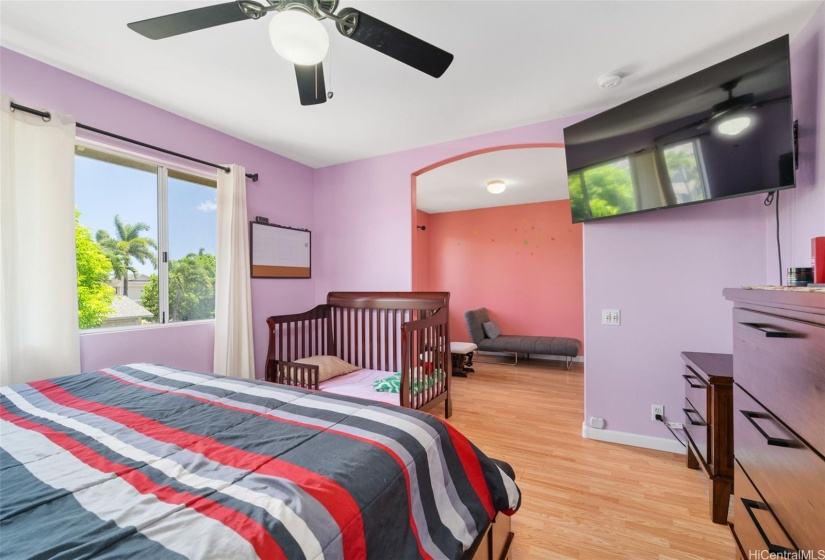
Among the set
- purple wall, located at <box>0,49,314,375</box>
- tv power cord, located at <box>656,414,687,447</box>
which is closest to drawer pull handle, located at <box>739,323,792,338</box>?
tv power cord, located at <box>656,414,687,447</box>

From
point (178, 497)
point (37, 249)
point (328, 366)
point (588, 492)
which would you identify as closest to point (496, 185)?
point (328, 366)

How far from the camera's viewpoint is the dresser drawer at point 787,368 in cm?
75

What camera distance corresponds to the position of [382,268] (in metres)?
3.46

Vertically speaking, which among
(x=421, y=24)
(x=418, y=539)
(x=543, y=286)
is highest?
(x=421, y=24)

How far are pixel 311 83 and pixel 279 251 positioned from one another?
6.84 ft

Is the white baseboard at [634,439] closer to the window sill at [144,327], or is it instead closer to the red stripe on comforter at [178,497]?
the red stripe on comforter at [178,497]

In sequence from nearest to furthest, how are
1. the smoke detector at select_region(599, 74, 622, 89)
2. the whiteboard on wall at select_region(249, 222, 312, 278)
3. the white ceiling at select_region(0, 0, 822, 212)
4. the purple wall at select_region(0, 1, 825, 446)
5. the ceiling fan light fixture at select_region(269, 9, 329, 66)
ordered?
the ceiling fan light fixture at select_region(269, 9, 329, 66), the white ceiling at select_region(0, 0, 822, 212), the purple wall at select_region(0, 1, 825, 446), the smoke detector at select_region(599, 74, 622, 89), the whiteboard on wall at select_region(249, 222, 312, 278)

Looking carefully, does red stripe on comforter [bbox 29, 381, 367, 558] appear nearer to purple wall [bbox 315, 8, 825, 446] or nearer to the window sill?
the window sill

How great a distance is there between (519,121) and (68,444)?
123 inches

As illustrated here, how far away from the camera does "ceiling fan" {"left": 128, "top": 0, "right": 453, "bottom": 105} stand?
1165 mm

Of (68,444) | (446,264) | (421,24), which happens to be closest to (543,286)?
(446,264)

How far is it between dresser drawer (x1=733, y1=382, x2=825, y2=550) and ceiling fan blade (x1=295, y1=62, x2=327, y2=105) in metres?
1.97

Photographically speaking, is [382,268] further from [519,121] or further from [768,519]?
[768,519]

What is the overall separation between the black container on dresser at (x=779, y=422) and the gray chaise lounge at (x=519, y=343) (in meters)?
3.70
